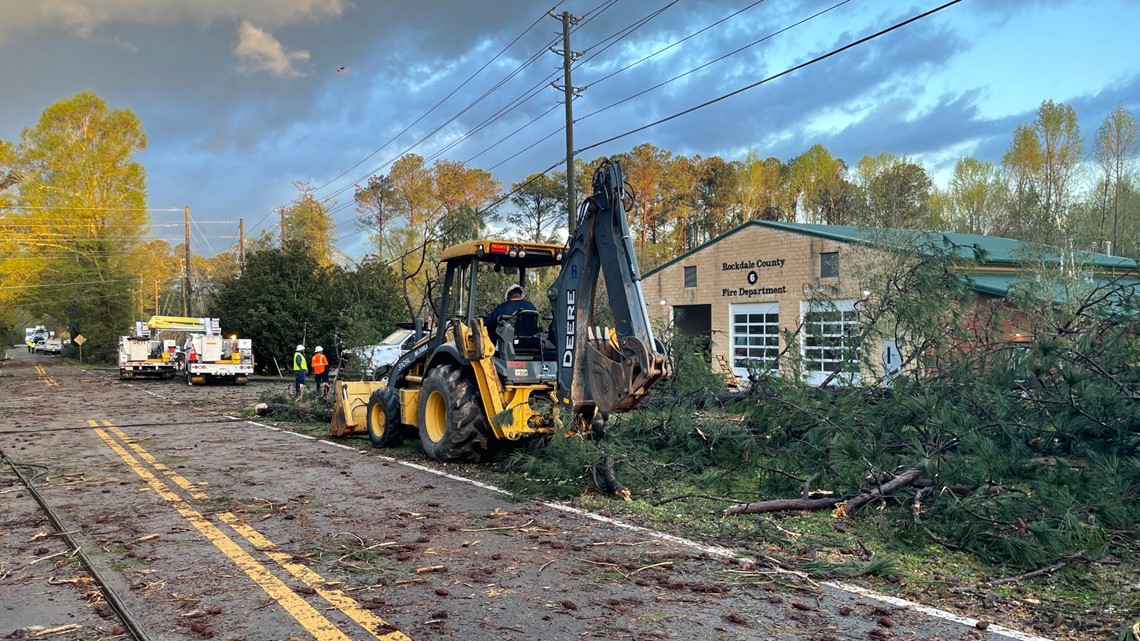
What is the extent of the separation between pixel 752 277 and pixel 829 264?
3.28 m

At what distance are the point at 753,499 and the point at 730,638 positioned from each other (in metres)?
3.30

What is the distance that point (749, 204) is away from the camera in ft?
159

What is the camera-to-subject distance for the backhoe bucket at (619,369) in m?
7.14

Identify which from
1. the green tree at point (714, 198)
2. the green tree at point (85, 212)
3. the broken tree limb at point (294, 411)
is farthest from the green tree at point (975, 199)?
the green tree at point (85, 212)

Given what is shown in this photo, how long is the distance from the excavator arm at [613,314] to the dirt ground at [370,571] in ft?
3.93

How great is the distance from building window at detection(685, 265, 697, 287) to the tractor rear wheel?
20205mm

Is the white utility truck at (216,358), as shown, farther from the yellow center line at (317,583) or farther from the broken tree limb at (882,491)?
the broken tree limb at (882,491)

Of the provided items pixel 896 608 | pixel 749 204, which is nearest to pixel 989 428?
pixel 896 608

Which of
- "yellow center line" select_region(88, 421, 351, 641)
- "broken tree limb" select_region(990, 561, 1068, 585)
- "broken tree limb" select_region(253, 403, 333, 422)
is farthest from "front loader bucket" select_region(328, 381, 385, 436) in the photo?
"broken tree limb" select_region(990, 561, 1068, 585)

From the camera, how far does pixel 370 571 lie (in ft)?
18.0

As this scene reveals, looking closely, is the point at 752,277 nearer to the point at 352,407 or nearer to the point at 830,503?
the point at 352,407

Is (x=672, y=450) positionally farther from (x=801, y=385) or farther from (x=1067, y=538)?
(x=1067, y=538)

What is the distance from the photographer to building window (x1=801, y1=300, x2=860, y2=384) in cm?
949

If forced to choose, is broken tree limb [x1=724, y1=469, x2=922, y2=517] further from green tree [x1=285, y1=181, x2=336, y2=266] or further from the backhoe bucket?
green tree [x1=285, y1=181, x2=336, y2=266]
